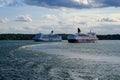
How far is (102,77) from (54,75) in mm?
5277

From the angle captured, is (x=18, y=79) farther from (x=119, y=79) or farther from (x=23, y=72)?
(x=119, y=79)

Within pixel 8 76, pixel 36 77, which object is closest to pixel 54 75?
pixel 36 77

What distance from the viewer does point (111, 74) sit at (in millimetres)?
43438

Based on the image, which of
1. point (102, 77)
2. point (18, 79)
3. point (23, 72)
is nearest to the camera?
point (18, 79)

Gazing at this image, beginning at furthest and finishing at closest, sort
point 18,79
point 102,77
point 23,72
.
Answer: point 23,72
point 102,77
point 18,79

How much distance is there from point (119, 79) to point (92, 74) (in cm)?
466

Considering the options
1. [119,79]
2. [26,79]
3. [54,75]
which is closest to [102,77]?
[119,79]

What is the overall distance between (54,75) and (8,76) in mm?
5129

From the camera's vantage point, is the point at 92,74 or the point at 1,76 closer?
the point at 1,76

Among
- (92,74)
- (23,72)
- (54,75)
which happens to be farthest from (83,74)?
(23,72)

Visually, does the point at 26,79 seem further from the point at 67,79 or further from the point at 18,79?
the point at 67,79

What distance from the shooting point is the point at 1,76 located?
1578 inches

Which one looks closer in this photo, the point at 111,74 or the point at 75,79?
the point at 75,79

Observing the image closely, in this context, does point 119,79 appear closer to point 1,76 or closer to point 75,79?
point 75,79
